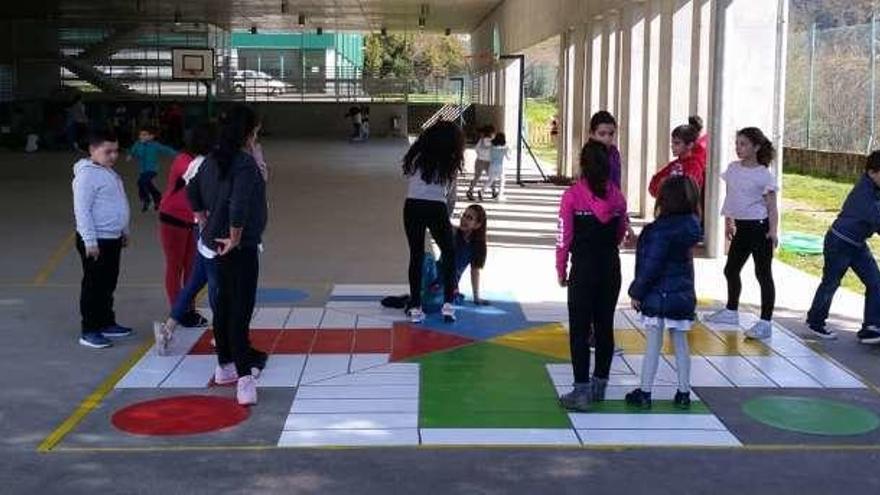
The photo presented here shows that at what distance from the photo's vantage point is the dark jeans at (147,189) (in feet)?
50.8

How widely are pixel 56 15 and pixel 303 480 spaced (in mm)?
36275

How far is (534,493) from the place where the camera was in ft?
16.3

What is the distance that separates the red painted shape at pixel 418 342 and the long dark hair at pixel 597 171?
2034 mm

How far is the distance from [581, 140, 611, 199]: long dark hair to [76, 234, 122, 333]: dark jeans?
3.56 m

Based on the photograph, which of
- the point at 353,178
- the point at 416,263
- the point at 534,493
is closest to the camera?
the point at 534,493

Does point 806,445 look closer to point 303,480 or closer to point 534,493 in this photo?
point 534,493

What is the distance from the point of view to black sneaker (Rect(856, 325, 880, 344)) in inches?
310

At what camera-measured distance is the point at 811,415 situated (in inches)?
244

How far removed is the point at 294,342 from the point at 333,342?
0.28m

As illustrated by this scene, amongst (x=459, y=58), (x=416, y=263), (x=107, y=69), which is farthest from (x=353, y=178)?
(x=459, y=58)

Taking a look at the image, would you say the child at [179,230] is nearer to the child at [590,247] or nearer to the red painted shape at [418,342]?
the red painted shape at [418,342]

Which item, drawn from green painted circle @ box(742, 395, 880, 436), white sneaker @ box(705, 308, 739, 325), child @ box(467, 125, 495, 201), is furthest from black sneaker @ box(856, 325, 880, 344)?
child @ box(467, 125, 495, 201)

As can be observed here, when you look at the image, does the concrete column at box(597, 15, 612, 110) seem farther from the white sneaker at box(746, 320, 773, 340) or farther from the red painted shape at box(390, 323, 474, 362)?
the red painted shape at box(390, 323, 474, 362)

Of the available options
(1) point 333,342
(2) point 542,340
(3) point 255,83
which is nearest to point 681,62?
(2) point 542,340
